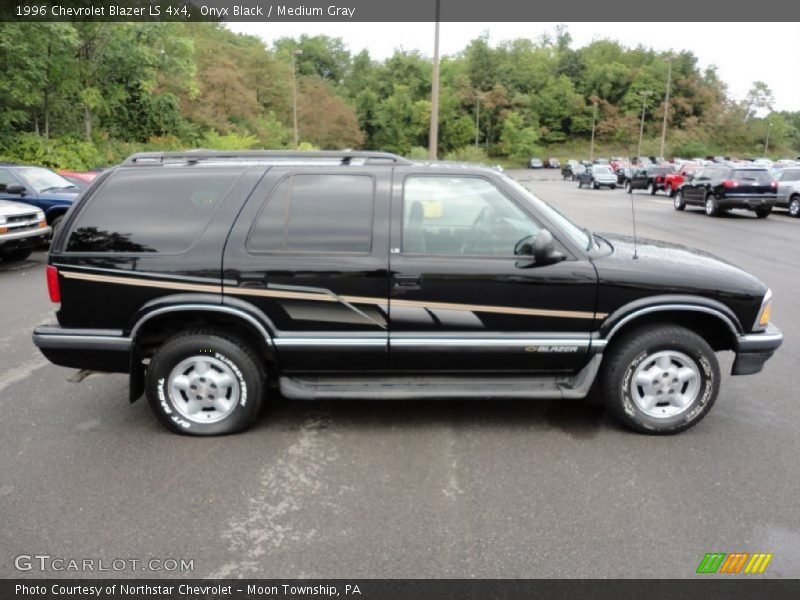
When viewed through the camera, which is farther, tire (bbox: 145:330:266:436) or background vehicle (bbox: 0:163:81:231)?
background vehicle (bbox: 0:163:81:231)

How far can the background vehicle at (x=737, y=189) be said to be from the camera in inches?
794

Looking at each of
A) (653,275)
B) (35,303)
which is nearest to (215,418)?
(653,275)

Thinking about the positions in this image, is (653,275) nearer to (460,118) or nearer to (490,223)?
(490,223)

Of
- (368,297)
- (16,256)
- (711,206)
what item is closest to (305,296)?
(368,297)

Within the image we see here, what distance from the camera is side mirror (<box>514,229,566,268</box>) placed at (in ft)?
13.6

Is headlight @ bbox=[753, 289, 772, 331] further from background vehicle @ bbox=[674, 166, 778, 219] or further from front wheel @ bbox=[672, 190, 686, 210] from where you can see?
front wheel @ bbox=[672, 190, 686, 210]

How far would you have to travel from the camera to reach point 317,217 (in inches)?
172

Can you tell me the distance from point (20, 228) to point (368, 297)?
9379 mm

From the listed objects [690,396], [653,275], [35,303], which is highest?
[653,275]

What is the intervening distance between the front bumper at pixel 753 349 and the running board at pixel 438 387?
96 cm

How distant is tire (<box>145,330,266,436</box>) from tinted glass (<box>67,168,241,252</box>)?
65 centimetres

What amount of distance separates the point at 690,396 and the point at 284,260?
9.22 ft

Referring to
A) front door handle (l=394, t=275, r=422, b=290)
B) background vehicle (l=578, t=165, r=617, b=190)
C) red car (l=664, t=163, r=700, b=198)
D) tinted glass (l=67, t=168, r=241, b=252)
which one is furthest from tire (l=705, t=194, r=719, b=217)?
background vehicle (l=578, t=165, r=617, b=190)

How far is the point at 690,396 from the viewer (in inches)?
175
